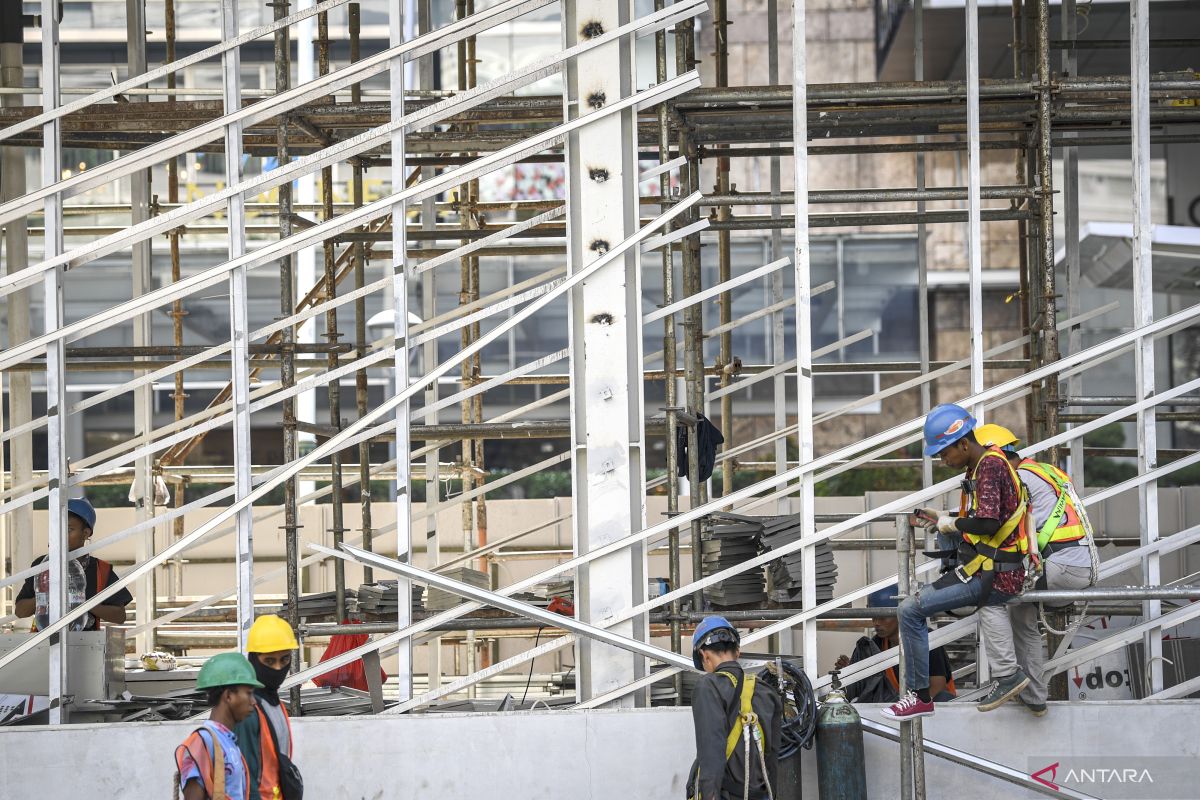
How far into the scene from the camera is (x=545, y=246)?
48.0ft

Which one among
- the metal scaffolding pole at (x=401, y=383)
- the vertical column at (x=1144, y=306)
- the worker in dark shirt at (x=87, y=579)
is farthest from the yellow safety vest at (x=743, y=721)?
the worker in dark shirt at (x=87, y=579)

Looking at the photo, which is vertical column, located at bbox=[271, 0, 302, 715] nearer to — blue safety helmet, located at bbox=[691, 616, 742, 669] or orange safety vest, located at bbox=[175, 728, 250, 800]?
blue safety helmet, located at bbox=[691, 616, 742, 669]

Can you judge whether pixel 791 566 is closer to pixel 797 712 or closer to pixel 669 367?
pixel 669 367

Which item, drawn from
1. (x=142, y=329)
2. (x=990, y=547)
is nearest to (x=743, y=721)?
(x=990, y=547)

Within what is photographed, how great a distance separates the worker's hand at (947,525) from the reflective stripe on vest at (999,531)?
2.9 inches

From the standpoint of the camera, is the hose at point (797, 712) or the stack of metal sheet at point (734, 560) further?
the stack of metal sheet at point (734, 560)

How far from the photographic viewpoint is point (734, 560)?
9.91 metres

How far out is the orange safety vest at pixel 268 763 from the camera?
6207 mm

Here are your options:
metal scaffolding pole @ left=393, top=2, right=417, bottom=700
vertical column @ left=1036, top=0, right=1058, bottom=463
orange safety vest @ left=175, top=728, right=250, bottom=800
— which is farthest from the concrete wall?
orange safety vest @ left=175, top=728, right=250, bottom=800

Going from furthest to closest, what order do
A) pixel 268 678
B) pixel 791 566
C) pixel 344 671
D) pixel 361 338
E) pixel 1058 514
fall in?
1. pixel 344 671
2. pixel 361 338
3. pixel 791 566
4. pixel 1058 514
5. pixel 268 678

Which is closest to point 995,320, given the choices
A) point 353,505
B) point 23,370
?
point 353,505

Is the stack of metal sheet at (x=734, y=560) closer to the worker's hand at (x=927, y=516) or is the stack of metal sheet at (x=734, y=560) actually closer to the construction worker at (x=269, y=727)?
the worker's hand at (x=927, y=516)

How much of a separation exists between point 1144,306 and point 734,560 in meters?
2.94

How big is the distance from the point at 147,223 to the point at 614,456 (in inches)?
120
